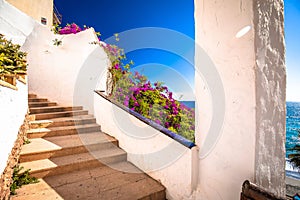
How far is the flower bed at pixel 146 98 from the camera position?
370 centimetres

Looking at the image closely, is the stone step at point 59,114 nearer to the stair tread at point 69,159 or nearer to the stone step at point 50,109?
the stone step at point 50,109

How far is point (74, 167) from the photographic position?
8.02 feet

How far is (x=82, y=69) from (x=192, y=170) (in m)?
4.36

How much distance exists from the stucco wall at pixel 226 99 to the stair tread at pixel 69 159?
Answer: 1.64m

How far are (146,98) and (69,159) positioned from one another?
200 centimetres

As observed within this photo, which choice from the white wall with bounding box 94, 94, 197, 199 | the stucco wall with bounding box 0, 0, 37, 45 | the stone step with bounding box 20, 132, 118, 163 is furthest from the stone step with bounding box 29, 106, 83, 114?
the stucco wall with bounding box 0, 0, 37, 45

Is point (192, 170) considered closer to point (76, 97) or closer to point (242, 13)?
point (242, 13)

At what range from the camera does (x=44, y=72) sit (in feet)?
17.3

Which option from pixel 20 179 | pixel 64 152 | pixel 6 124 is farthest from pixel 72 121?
pixel 6 124

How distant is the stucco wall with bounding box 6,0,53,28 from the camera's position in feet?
31.3

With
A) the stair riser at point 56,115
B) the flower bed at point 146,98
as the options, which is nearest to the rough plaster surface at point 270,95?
the flower bed at point 146,98

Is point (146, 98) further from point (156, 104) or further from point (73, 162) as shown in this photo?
point (73, 162)

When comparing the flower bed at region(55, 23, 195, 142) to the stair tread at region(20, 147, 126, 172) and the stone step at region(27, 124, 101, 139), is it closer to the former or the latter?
the stone step at region(27, 124, 101, 139)

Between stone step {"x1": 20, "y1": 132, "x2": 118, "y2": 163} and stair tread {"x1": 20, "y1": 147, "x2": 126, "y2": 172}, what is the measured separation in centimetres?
7
